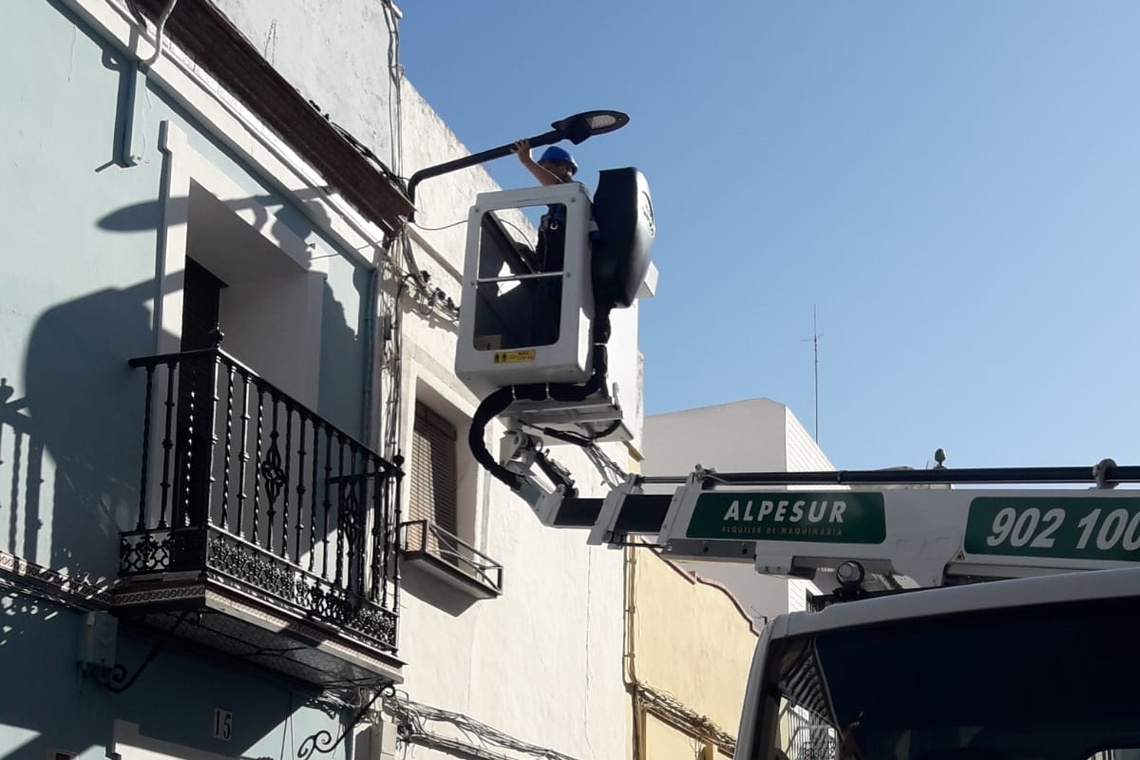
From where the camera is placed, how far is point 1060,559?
21.6ft

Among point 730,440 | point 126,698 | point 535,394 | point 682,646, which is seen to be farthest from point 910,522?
point 730,440

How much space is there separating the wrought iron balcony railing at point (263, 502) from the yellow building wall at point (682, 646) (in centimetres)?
513

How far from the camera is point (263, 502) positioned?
9.45m

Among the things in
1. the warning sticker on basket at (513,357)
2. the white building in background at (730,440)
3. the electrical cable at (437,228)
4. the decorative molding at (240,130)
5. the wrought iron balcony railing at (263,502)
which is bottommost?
the wrought iron balcony railing at (263,502)

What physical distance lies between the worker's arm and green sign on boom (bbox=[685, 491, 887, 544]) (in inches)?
117

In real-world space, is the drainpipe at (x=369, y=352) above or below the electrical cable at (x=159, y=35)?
below

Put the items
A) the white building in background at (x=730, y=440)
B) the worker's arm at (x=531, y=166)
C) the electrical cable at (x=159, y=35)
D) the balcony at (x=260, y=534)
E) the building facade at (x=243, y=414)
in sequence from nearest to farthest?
1. the building facade at (x=243, y=414)
2. the balcony at (x=260, y=534)
3. the electrical cable at (x=159, y=35)
4. the worker's arm at (x=531, y=166)
5. the white building in background at (x=730, y=440)

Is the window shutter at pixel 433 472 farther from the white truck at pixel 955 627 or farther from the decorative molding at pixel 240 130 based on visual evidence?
the white truck at pixel 955 627

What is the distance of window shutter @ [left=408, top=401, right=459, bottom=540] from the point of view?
11234mm

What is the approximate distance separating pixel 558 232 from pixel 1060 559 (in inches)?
139

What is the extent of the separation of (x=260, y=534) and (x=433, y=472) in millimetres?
2239

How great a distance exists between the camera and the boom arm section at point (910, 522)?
6.58 metres

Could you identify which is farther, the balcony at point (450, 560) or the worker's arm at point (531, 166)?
the balcony at point (450, 560)

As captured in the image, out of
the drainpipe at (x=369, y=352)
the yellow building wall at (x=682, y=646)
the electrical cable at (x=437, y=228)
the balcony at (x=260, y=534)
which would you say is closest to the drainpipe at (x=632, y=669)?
the yellow building wall at (x=682, y=646)
